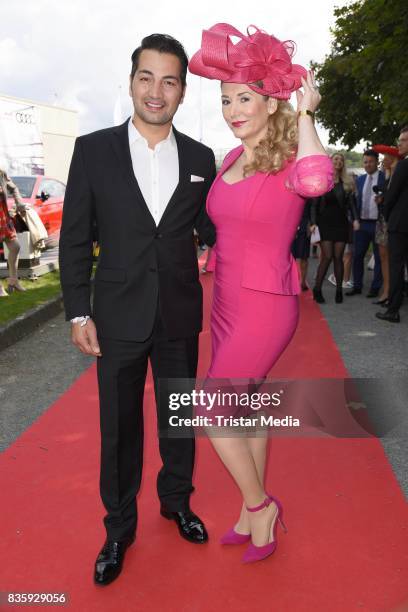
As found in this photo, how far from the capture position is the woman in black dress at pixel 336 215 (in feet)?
27.3

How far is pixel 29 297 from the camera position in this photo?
334 inches

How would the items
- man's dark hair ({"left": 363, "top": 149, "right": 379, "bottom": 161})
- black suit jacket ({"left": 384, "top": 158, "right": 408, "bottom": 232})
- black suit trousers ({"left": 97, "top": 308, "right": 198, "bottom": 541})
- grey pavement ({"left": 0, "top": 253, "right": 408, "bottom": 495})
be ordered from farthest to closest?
man's dark hair ({"left": 363, "top": 149, "right": 379, "bottom": 161}), black suit jacket ({"left": 384, "top": 158, "right": 408, "bottom": 232}), grey pavement ({"left": 0, "top": 253, "right": 408, "bottom": 495}), black suit trousers ({"left": 97, "top": 308, "right": 198, "bottom": 541})

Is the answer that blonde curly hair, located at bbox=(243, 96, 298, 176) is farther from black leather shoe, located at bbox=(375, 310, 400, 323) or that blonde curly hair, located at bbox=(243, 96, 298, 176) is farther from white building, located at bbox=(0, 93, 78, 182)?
white building, located at bbox=(0, 93, 78, 182)

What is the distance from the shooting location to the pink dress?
7.46 feet

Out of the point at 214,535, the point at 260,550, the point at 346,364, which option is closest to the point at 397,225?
the point at 346,364

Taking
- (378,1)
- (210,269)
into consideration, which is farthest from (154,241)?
(378,1)

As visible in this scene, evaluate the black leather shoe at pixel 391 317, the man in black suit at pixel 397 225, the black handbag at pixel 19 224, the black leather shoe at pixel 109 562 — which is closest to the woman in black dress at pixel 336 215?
the man in black suit at pixel 397 225

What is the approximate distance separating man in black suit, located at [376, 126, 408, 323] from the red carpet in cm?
381

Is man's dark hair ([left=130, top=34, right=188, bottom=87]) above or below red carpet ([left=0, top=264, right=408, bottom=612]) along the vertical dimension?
above

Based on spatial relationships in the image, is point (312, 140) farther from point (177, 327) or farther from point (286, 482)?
point (286, 482)

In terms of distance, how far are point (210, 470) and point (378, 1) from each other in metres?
10.8

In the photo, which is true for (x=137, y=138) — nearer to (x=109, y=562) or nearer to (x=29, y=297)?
(x=109, y=562)

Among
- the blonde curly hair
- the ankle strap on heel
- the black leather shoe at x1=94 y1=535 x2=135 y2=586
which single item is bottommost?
the black leather shoe at x1=94 y1=535 x2=135 y2=586

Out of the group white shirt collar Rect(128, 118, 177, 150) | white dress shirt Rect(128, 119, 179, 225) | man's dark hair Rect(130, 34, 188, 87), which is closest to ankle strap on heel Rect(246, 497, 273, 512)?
white dress shirt Rect(128, 119, 179, 225)
